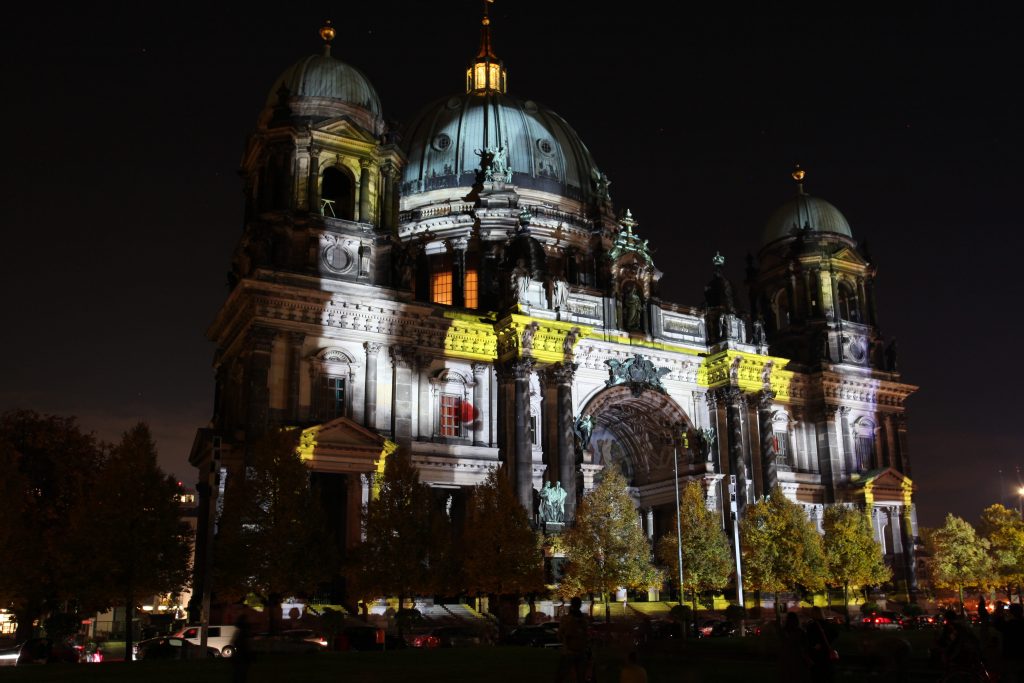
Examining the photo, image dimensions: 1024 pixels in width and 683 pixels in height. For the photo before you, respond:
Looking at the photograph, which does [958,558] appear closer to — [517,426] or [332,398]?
[517,426]

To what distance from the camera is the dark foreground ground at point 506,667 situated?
21.9m

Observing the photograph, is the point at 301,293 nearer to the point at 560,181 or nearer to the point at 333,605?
the point at 333,605

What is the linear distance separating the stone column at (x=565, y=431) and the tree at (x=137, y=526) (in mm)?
20829

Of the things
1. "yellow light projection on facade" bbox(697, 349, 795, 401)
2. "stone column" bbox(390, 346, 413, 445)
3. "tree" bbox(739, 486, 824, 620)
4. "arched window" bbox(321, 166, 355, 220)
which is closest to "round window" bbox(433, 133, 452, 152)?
"arched window" bbox(321, 166, 355, 220)

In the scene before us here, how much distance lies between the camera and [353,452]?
48688 millimetres

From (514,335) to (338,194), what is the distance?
12370 millimetres

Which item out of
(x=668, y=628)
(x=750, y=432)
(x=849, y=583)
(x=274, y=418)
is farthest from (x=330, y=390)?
(x=849, y=583)

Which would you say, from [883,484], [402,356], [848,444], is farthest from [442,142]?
[883,484]

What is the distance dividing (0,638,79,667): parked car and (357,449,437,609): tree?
1165cm

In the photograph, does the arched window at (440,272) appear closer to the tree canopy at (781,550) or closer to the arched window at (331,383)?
the arched window at (331,383)

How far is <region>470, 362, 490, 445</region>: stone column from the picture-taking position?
55812mm

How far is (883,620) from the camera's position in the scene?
2044 inches

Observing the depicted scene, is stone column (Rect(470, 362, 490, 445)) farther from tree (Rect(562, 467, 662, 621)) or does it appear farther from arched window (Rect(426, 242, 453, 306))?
arched window (Rect(426, 242, 453, 306))

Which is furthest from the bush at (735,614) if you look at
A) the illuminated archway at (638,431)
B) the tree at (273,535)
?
the tree at (273,535)
